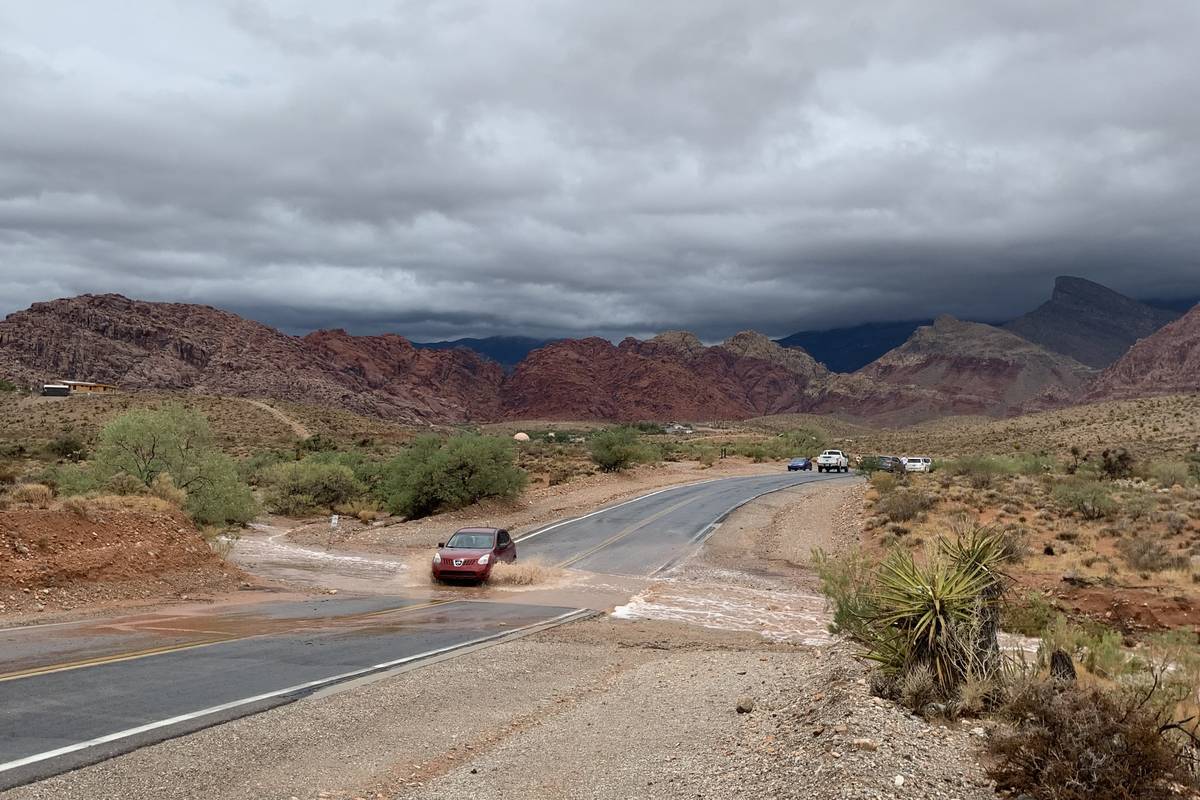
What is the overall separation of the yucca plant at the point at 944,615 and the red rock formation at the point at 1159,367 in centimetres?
18426

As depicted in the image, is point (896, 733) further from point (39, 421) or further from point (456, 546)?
point (39, 421)

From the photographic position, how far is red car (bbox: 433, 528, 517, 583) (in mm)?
21766

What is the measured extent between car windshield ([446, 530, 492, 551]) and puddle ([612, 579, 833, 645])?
4.46 metres

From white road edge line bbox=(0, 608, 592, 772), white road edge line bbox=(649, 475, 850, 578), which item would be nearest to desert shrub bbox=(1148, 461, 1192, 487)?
white road edge line bbox=(649, 475, 850, 578)

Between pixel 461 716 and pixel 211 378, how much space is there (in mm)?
156809

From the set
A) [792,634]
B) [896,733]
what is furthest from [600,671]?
[896,733]

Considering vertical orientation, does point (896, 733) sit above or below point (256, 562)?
above

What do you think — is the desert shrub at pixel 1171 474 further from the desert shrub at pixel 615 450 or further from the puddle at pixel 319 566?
the puddle at pixel 319 566

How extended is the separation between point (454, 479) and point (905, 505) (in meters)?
18.3

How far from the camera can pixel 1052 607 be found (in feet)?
52.9

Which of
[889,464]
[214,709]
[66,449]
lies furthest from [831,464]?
[214,709]

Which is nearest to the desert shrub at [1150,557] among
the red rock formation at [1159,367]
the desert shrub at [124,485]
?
the desert shrub at [124,485]

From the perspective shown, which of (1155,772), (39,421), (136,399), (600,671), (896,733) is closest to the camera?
(1155,772)

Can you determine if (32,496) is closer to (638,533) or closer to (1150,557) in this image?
(638,533)
